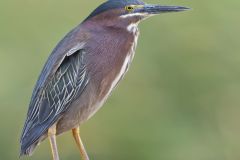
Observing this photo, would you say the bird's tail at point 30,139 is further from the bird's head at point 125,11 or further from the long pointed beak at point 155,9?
the long pointed beak at point 155,9

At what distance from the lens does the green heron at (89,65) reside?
3861mm

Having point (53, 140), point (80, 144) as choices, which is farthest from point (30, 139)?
point (80, 144)

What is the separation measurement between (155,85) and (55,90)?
221 centimetres

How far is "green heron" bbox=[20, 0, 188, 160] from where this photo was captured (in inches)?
152

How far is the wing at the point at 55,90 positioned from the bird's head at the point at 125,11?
0.16 metres

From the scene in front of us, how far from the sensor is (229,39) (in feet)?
20.7

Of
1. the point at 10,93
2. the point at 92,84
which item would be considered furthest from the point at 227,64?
the point at 92,84

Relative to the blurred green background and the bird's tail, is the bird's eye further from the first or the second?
the blurred green background

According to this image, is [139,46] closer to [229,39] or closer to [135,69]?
[135,69]

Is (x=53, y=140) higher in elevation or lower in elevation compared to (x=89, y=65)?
lower

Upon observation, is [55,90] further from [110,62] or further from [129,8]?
[129,8]

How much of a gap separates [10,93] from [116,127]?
74 cm

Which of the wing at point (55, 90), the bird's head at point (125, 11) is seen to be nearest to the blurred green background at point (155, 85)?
the wing at point (55, 90)

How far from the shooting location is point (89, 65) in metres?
3.89
